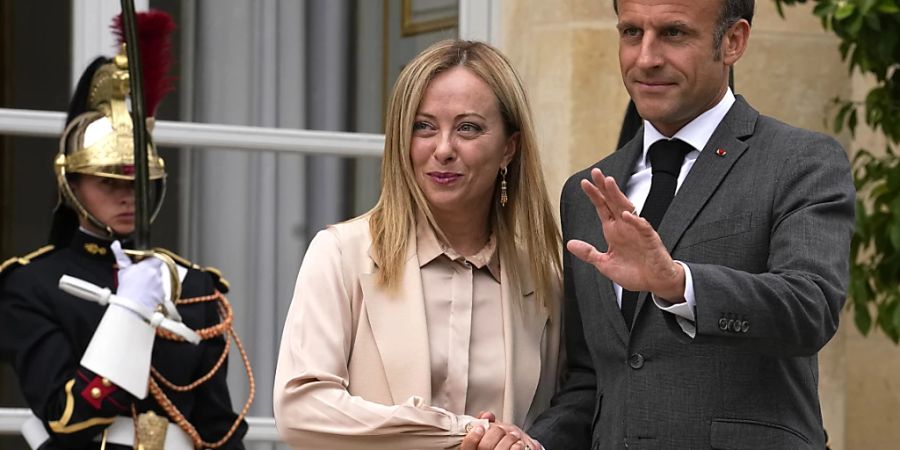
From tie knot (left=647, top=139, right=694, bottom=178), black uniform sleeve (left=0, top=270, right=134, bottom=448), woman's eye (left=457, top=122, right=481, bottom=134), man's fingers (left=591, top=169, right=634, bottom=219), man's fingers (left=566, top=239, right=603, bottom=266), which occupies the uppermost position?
woman's eye (left=457, top=122, right=481, bottom=134)

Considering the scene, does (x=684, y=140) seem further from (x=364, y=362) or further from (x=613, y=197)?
(x=364, y=362)

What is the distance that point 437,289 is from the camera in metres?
3.75

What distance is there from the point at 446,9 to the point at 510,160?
1.83 meters

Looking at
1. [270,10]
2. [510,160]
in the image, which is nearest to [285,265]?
[270,10]

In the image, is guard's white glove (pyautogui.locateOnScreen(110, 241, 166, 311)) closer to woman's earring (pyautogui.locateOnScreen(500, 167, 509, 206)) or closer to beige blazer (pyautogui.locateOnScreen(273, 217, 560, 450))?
beige blazer (pyautogui.locateOnScreen(273, 217, 560, 450))

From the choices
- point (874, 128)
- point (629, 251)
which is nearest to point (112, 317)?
point (629, 251)

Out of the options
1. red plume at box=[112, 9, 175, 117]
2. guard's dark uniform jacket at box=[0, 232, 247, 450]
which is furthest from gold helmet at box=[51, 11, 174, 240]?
guard's dark uniform jacket at box=[0, 232, 247, 450]

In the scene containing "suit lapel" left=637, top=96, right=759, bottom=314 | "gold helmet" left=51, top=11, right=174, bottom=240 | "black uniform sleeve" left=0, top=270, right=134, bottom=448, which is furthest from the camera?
"gold helmet" left=51, top=11, right=174, bottom=240

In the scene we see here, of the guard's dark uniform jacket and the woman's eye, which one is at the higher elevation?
the woman's eye

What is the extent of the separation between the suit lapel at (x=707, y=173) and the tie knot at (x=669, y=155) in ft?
0.19

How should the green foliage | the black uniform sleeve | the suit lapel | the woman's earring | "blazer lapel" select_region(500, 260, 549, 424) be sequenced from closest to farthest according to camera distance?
the suit lapel < "blazer lapel" select_region(500, 260, 549, 424) < the woman's earring < the black uniform sleeve < the green foliage

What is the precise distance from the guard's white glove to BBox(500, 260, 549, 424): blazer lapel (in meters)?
0.96

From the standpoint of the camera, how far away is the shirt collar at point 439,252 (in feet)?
12.3

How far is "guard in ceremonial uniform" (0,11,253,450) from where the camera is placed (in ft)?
14.2
